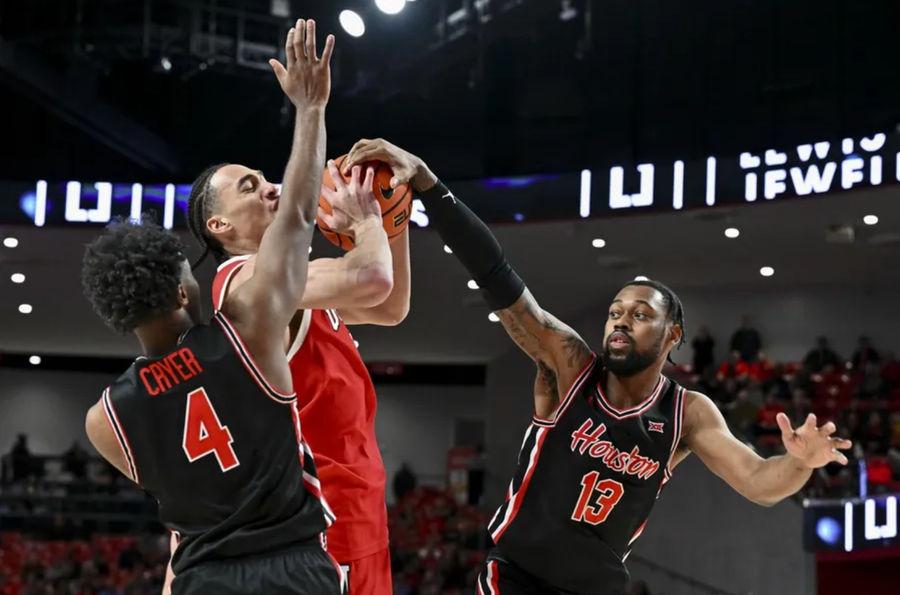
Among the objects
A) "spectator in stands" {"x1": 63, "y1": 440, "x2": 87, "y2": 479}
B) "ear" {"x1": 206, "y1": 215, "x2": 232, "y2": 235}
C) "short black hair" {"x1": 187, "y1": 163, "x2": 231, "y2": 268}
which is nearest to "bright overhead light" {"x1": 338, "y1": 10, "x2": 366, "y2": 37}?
"short black hair" {"x1": 187, "y1": 163, "x2": 231, "y2": 268}

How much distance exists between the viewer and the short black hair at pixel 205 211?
3861mm

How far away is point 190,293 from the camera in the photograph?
3191 millimetres

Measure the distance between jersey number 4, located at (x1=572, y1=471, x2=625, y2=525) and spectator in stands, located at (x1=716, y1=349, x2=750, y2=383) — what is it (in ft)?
40.4

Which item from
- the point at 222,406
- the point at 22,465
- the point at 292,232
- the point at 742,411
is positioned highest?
the point at 292,232

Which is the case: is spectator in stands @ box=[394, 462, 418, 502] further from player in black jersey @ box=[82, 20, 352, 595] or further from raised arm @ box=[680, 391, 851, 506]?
player in black jersey @ box=[82, 20, 352, 595]

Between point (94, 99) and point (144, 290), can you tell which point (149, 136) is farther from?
point (144, 290)

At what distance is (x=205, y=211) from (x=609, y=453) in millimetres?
1694

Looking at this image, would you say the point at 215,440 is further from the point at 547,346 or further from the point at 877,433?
the point at 877,433

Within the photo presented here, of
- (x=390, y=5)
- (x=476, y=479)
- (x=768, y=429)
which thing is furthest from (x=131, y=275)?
(x=476, y=479)

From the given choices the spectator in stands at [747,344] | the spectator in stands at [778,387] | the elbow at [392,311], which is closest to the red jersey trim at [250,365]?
the elbow at [392,311]

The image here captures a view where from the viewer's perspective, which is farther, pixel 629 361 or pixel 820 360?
pixel 820 360

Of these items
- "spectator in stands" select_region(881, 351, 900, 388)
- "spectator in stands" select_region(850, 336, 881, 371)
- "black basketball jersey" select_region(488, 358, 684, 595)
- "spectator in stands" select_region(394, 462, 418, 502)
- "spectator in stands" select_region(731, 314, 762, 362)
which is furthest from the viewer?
"spectator in stands" select_region(394, 462, 418, 502)

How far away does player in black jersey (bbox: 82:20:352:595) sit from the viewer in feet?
9.98

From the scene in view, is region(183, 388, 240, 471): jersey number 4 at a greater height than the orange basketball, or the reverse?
the orange basketball
